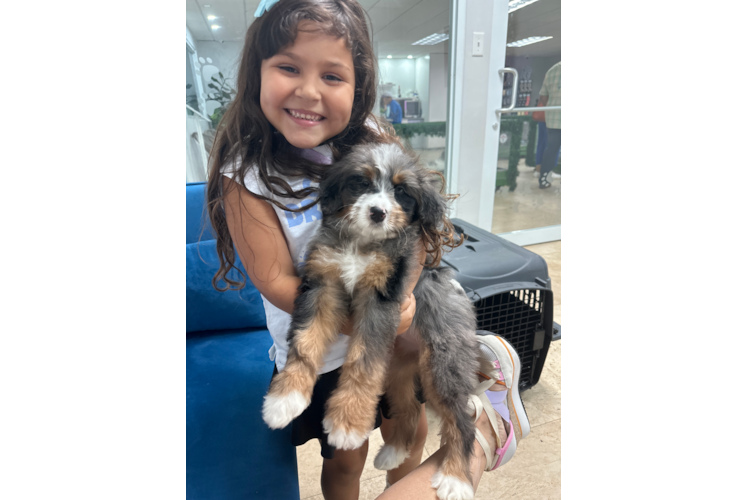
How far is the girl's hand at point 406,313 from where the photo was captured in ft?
3.05

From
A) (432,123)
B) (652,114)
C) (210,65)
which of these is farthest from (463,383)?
(432,123)

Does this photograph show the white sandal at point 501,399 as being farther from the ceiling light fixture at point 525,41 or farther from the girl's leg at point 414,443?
the ceiling light fixture at point 525,41

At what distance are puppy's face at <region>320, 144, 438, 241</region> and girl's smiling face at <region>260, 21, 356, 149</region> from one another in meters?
0.10

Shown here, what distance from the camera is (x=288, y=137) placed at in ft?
2.82

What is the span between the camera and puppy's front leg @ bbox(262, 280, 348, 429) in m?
0.80

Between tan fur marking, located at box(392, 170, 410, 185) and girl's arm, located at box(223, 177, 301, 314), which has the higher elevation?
tan fur marking, located at box(392, 170, 410, 185)

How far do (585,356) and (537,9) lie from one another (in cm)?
382

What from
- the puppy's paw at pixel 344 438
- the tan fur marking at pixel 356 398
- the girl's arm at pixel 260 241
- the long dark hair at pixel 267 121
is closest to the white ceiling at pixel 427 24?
the long dark hair at pixel 267 121

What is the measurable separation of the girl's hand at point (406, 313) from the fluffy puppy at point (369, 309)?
0.03m

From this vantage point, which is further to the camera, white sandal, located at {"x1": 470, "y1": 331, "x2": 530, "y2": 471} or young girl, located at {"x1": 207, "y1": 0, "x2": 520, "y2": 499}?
white sandal, located at {"x1": 470, "y1": 331, "x2": 530, "y2": 471}

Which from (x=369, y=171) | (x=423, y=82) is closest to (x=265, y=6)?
(x=369, y=171)

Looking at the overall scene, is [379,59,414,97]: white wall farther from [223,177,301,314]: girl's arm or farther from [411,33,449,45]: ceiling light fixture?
[223,177,301,314]: girl's arm

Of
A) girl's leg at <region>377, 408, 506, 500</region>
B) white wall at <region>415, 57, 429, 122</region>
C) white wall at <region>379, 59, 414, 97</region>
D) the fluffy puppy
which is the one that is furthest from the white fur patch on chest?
A: white wall at <region>415, 57, 429, 122</region>

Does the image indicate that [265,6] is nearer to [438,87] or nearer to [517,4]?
[438,87]
